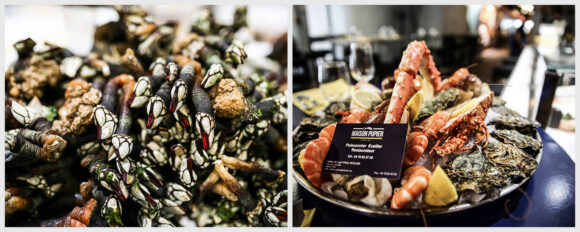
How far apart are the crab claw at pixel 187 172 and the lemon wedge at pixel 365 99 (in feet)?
2.04

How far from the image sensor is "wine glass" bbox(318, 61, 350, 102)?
1.84 meters

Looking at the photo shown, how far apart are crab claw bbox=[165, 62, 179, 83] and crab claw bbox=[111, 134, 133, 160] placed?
21 centimetres

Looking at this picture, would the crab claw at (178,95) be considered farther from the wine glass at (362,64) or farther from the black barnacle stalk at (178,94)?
the wine glass at (362,64)

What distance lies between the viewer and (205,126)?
3.05 feet

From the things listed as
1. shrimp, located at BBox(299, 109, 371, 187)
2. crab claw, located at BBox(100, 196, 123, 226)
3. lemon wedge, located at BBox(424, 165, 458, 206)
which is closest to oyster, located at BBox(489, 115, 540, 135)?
lemon wedge, located at BBox(424, 165, 458, 206)

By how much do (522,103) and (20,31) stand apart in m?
2.03

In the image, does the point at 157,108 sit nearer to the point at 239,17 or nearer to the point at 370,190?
the point at 370,190

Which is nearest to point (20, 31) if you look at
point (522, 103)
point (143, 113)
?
point (143, 113)

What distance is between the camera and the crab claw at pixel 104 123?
960mm

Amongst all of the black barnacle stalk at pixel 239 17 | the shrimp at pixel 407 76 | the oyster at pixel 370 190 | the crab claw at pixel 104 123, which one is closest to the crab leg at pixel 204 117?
the crab claw at pixel 104 123

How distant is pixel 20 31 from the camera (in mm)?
1300

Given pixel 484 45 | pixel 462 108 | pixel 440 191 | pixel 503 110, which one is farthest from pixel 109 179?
pixel 484 45

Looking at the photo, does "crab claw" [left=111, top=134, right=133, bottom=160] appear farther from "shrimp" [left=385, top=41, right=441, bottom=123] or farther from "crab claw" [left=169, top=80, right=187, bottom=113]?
"shrimp" [left=385, top=41, right=441, bottom=123]

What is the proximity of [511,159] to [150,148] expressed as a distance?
1.03 meters
